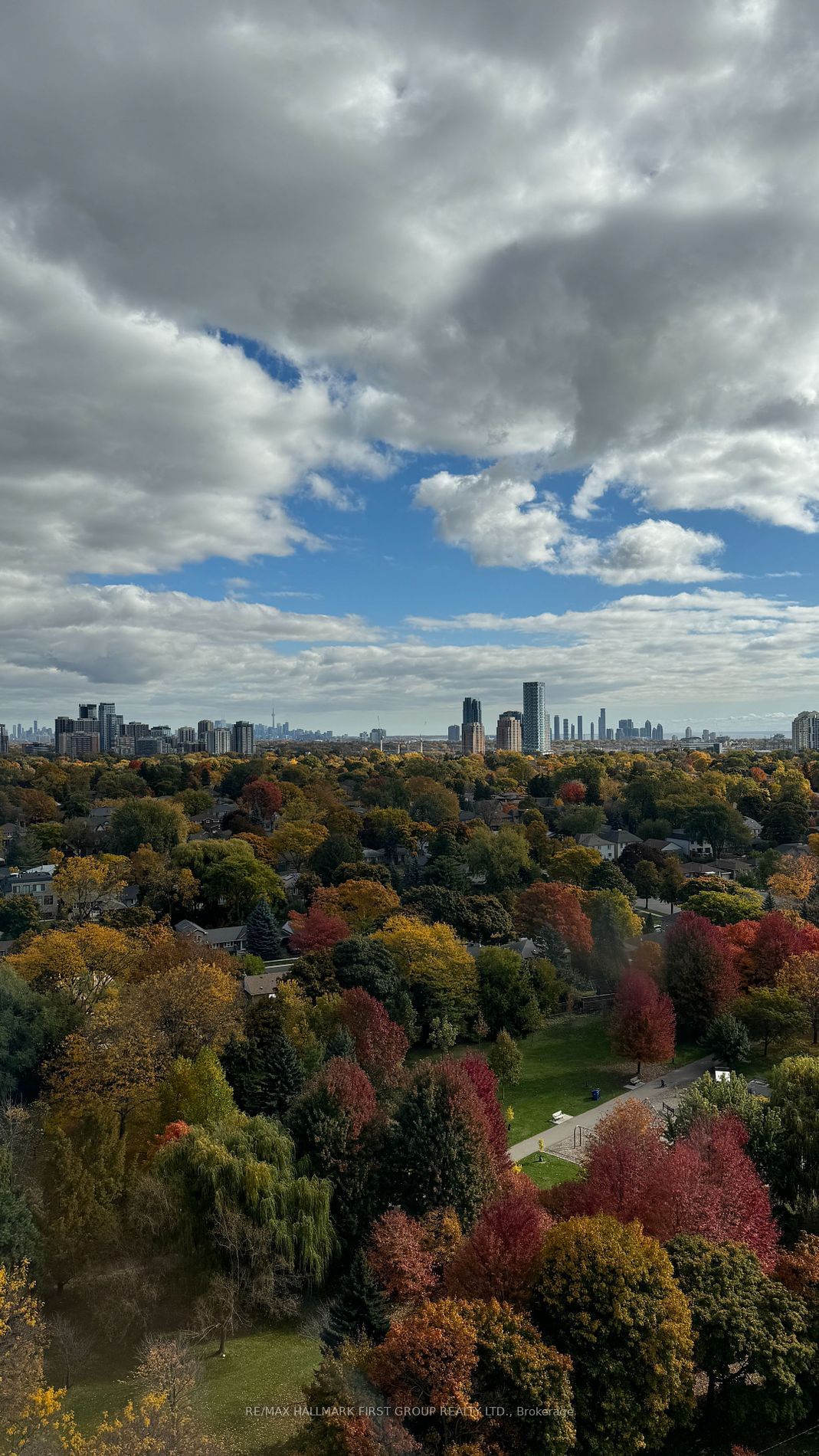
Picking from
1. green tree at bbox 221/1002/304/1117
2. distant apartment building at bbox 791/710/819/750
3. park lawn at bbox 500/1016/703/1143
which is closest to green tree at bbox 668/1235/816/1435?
park lawn at bbox 500/1016/703/1143

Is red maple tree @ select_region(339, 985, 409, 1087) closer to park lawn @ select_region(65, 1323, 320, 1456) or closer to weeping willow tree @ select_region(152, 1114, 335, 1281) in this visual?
weeping willow tree @ select_region(152, 1114, 335, 1281)

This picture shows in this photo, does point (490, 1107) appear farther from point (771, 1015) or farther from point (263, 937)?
point (263, 937)

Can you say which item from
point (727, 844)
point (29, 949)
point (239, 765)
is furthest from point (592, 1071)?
point (239, 765)

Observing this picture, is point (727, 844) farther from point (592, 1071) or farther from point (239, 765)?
point (239, 765)

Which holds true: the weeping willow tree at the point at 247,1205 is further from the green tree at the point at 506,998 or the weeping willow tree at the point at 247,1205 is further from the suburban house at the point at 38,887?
the suburban house at the point at 38,887

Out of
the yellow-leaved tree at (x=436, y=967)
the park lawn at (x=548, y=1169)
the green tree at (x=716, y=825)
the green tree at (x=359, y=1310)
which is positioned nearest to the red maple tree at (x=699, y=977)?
the yellow-leaved tree at (x=436, y=967)
